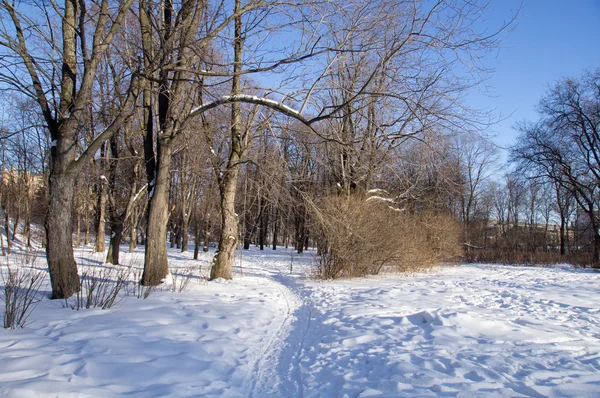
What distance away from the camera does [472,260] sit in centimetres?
2594

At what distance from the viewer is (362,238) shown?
1202 cm

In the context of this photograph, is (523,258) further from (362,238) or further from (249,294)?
(249,294)

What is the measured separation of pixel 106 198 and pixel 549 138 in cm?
2766

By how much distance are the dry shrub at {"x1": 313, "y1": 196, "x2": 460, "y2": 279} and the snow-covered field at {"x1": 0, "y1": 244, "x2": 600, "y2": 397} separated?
5.00 m

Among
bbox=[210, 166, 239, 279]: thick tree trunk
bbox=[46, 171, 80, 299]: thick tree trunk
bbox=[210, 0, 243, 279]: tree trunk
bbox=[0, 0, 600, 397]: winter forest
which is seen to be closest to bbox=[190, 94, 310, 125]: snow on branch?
bbox=[0, 0, 600, 397]: winter forest

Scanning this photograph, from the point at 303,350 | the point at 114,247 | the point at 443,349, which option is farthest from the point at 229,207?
the point at 443,349

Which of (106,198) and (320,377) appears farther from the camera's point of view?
(106,198)

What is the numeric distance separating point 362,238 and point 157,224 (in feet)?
21.6

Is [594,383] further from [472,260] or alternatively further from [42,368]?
[472,260]

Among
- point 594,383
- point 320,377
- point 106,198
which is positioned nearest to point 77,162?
point 320,377

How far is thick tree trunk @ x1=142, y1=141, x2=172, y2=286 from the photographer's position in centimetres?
838

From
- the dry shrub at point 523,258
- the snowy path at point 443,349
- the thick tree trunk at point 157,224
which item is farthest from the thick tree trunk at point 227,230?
the dry shrub at point 523,258

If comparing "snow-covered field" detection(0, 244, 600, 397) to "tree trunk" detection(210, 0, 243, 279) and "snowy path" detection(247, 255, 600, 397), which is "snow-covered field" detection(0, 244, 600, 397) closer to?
"snowy path" detection(247, 255, 600, 397)

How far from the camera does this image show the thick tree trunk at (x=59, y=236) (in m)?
6.20
